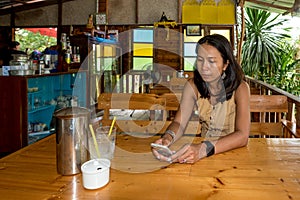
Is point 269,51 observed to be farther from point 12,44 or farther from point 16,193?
point 16,193

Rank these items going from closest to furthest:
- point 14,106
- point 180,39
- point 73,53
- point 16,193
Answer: point 16,193
point 14,106
point 73,53
point 180,39

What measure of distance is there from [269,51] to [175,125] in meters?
7.94

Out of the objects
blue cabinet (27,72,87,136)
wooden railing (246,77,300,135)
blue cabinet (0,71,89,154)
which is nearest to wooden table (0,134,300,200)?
wooden railing (246,77,300,135)

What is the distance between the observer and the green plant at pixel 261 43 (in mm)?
8711

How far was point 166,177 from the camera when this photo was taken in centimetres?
106

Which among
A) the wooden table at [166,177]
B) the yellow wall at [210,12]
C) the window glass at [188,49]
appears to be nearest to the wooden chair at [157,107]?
the wooden table at [166,177]

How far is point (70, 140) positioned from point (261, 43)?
28.4 feet

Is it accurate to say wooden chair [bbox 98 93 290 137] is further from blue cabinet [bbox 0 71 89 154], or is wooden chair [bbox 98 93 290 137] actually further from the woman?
blue cabinet [bbox 0 71 89 154]

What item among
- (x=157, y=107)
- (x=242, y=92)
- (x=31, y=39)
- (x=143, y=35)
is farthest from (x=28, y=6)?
(x=242, y=92)

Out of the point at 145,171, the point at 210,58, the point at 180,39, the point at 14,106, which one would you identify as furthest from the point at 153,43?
the point at 145,171

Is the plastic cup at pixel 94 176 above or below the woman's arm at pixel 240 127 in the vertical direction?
below

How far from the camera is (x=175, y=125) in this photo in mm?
1699

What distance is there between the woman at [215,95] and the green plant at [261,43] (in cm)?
718

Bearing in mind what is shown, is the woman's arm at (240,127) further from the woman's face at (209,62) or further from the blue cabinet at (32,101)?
the blue cabinet at (32,101)
